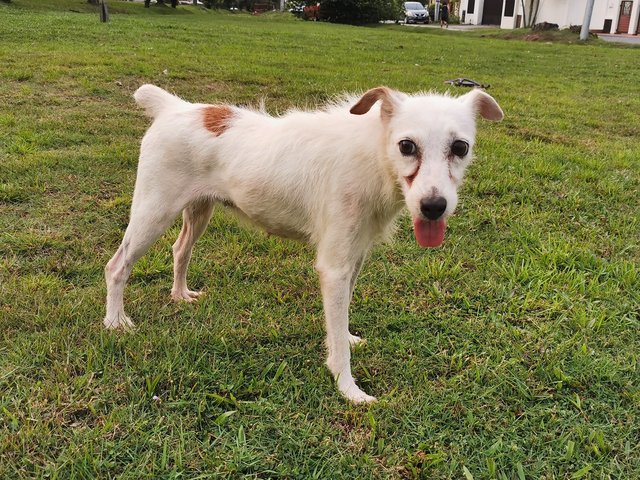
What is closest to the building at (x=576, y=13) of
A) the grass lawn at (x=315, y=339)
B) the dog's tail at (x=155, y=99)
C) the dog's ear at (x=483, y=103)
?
the grass lawn at (x=315, y=339)

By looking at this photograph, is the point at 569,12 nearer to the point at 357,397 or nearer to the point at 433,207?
the point at 433,207

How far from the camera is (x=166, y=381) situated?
275 centimetres

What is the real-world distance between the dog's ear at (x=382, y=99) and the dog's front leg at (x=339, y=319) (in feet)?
2.71

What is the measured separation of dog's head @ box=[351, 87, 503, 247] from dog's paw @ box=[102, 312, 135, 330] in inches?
74.5

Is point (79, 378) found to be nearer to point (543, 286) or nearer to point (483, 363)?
point (483, 363)

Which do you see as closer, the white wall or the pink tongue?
the pink tongue

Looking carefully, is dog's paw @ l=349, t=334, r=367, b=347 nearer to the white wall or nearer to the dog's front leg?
the dog's front leg

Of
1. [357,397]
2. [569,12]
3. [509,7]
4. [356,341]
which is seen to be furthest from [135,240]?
[509,7]

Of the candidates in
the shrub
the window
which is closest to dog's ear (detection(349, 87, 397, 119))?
the shrub

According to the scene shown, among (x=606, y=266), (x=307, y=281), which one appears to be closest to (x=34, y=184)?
(x=307, y=281)

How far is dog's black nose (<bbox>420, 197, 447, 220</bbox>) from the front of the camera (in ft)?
7.41

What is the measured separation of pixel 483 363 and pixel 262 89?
24.3 feet

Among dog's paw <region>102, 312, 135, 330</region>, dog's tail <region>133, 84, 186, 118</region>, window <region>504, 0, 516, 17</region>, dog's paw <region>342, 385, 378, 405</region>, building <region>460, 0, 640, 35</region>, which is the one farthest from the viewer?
window <region>504, 0, 516, 17</region>

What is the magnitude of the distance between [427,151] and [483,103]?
0.68m
